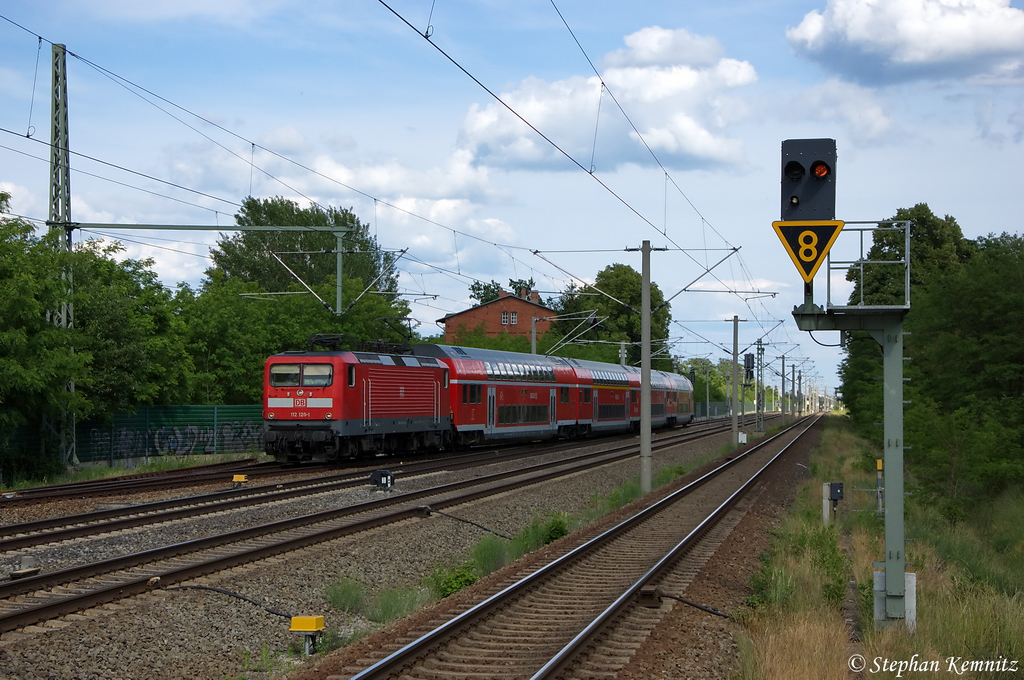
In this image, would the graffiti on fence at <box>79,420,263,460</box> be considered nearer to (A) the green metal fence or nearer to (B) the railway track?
(A) the green metal fence

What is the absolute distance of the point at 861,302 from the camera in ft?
32.1

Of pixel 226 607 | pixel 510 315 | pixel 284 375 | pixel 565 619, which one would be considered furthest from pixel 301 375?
pixel 510 315

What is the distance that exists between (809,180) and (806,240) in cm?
59

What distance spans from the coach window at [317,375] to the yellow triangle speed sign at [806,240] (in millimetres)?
18181

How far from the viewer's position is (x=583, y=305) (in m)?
96.9

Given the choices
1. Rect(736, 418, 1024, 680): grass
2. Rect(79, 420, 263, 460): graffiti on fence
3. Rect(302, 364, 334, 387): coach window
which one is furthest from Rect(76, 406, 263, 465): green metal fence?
Rect(736, 418, 1024, 680): grass

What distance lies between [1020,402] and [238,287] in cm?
3084

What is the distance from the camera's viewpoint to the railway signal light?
31.4 ft

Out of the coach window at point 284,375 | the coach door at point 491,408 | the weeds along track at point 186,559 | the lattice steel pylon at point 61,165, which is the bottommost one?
the weeds along track at point 186,559

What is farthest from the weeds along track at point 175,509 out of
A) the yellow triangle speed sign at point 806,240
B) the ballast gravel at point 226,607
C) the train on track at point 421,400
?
the yellow triangle speed sign at point 806,240

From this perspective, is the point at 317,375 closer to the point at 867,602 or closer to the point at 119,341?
the point at 119,341

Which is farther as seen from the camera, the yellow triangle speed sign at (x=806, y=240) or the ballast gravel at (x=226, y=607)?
the yellow triangle speed sign at (x=806, y=240)

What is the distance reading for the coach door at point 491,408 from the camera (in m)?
36.1

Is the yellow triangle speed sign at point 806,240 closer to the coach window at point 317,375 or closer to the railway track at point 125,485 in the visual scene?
the railway track at point 125,485
